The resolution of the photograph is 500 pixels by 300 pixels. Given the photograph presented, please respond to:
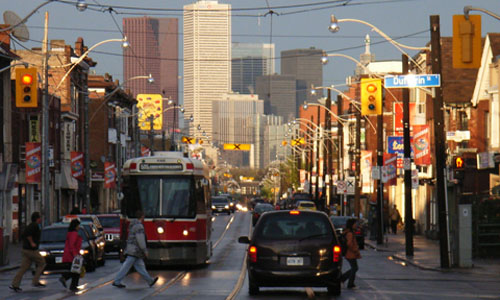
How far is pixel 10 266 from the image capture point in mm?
34875

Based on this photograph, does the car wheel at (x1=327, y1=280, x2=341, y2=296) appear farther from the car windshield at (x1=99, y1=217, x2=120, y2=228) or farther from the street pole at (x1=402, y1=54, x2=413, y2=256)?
the car windshield at (x1=99, y1=217, x2=120, y2=228)

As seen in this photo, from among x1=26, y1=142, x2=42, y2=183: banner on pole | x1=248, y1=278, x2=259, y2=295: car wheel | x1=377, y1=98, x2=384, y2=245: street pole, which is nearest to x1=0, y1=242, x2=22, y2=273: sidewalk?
x1=26, y1=142, x2=42, y2=183: banner on pole

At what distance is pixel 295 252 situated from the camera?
20.2m

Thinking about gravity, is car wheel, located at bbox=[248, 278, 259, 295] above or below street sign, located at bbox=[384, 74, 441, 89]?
below

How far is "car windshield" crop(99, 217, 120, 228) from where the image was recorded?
43.0 meters

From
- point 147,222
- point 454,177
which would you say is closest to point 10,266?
point 147,222

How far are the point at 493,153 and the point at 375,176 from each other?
8.24 m

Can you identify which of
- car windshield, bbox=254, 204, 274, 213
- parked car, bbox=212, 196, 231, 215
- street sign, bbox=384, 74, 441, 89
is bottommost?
parked car, bbox=212, 196, 231, 215

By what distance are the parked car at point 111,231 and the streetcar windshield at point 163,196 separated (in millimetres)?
12409

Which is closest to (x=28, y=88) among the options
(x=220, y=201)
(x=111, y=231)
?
(x=111, y=231)

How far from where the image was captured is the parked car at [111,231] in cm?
4241

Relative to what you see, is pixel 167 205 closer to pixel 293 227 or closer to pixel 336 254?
pixel 293 227

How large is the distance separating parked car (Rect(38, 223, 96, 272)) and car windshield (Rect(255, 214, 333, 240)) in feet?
39.3

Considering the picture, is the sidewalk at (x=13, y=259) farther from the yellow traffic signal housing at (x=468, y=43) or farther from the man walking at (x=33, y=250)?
the yellow traffic signal housing at (x=468, y=43)
